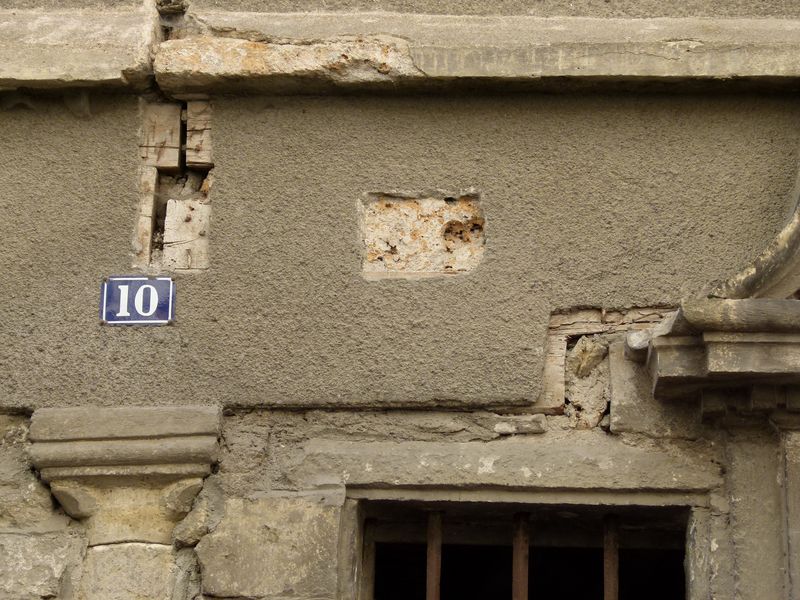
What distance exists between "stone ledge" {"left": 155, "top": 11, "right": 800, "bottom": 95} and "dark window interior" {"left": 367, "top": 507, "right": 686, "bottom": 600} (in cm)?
118

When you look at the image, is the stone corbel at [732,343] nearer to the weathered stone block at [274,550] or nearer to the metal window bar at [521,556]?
the metal window bar at [521,556]

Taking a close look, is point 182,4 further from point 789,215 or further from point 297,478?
point 789,215

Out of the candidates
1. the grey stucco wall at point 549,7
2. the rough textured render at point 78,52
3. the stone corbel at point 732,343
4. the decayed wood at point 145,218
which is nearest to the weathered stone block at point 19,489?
the decayed wood at point 145,218

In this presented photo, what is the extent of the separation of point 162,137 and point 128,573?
1.21 metres

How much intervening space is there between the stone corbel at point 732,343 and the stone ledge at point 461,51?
2.51ft

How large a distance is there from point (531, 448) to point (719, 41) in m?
1.22

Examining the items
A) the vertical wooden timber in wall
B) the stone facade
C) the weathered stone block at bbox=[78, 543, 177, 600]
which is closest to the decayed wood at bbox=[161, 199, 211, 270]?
the stone facade

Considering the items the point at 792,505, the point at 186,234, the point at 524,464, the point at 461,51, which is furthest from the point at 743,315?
the point at 186,234

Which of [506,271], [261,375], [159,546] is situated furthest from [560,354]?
[159,546]

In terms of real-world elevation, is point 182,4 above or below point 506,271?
above

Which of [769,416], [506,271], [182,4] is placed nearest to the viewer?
[769,416]

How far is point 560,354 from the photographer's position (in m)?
3.63

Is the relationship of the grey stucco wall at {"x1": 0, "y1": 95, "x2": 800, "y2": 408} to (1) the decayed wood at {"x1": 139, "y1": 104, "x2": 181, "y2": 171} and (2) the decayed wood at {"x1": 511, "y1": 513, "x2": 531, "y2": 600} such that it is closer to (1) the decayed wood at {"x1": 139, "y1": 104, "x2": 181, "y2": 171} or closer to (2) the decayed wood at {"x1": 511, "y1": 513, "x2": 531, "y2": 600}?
(1) the decayed wood at {"x1": 139, "y1": 104, "x2": 181, "y2": 171}

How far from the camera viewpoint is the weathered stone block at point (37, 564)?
346 centimetres
